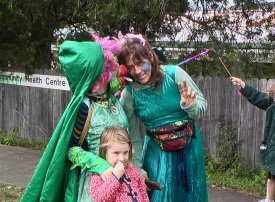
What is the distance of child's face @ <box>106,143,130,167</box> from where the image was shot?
2.64 meters

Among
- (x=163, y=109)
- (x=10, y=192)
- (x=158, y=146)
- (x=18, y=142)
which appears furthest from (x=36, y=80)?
(x=163, y=109)

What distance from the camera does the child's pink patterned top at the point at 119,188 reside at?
101 inches

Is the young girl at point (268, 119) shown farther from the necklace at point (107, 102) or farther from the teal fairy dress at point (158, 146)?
the necklace at point (107, 102)

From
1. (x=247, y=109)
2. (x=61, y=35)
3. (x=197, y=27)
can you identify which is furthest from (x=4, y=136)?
(x=247, y=109)

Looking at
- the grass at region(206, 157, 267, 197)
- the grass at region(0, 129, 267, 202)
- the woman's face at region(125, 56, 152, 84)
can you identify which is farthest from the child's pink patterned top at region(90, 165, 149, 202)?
the grass at region(206, 157, 267, 197)

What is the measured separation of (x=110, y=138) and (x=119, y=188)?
29 cm

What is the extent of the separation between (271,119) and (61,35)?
16.7 ft

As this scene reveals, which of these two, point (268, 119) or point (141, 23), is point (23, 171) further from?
point (268, 119)

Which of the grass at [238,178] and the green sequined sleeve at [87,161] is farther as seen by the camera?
A: the grass at [238,178]

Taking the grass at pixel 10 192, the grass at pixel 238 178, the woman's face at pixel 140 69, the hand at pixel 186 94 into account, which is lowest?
the grass at pixel 10 192

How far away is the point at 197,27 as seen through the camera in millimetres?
7488

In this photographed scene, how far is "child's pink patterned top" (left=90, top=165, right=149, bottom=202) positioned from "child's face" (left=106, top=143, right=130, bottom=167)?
10 cm

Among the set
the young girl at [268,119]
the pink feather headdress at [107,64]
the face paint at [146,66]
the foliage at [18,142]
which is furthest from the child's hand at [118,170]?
the foliage at [18,142]

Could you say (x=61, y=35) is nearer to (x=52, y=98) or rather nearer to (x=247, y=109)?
(x=52, y=98)
